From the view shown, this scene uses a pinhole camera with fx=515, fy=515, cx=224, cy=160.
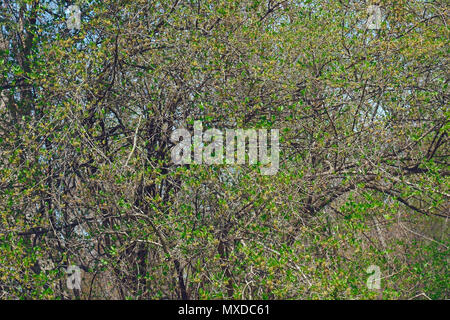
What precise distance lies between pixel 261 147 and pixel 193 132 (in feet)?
2.67

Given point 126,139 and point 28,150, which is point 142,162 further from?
point 28,150

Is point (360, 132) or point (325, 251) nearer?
point (325, 251)

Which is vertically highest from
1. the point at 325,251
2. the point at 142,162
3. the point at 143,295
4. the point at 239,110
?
the point at 239,110

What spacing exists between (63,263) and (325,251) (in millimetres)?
2884

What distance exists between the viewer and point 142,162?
519 centimetres

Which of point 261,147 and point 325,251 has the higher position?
point 261,147

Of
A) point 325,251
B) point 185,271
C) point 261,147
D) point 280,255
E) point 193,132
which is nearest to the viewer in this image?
point 280,255

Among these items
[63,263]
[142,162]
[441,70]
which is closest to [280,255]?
[142,162]

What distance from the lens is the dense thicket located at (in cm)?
502

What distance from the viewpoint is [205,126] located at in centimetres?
554

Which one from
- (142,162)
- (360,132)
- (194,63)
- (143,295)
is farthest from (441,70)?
(143,295)

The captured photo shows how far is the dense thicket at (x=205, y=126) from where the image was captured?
5.02 meters

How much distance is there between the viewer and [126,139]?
591cm

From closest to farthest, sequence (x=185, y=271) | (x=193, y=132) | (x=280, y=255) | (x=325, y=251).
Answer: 1. (x=280, y=255)
2. (x=325, y=251)
3. (x=193, y=132)
4. (x=185, y=271)
